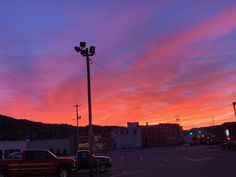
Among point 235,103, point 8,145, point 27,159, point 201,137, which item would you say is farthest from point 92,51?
point 201,137

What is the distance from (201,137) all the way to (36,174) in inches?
4087

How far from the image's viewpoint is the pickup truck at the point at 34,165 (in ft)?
74.9

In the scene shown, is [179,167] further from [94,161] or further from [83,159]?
[83,159]

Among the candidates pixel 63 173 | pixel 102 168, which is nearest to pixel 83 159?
pixel 102 168

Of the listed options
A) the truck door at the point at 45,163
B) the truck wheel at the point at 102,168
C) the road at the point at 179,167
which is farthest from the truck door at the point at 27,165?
the truck wheel at the point at 102,168

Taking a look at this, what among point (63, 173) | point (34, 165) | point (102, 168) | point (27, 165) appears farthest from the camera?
point (102, 168)

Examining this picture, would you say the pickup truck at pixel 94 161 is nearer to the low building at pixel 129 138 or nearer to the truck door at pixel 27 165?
the truck door at pixel 27 165

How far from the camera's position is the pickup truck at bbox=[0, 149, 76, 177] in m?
22.8

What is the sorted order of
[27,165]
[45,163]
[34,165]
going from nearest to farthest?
[27,165], [34,165], [45,163]

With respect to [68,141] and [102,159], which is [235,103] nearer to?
[68,141]

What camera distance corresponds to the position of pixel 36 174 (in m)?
23.1

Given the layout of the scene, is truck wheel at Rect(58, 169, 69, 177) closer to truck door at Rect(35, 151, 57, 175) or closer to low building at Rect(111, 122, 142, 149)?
truck door at Rect(35, 151, 57, 175)

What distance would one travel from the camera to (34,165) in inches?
909

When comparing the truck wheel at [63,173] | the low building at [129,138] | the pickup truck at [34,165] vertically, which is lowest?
the truck wheel at [63,173]
